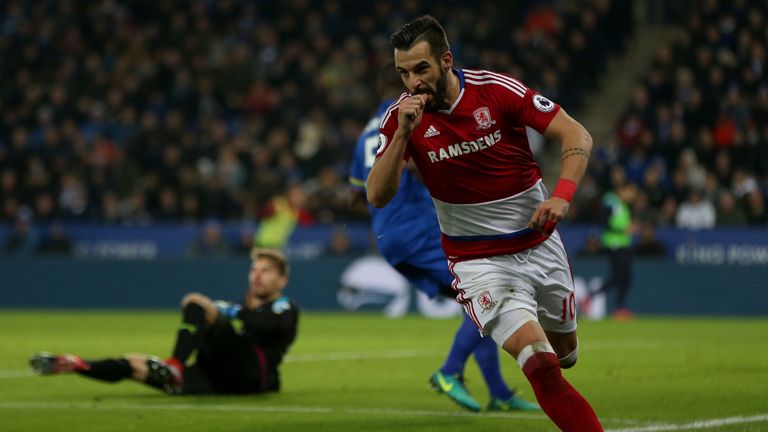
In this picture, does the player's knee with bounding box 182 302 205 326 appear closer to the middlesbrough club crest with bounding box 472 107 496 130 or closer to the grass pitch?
the grass pitch

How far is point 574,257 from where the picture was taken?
21234 mm

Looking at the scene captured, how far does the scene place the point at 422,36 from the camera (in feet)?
19.7

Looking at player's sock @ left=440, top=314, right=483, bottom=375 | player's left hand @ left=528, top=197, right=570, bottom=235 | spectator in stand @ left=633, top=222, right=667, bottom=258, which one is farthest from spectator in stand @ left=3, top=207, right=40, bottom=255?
player's left hand @ left=528, top=197, right=570, bottom=235

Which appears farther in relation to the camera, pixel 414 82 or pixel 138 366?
pixel 138 366

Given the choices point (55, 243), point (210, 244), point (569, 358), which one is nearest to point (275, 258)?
point (569, 358)

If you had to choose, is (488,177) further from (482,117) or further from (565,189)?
(565,189)

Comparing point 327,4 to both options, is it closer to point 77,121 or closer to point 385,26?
point 385,26

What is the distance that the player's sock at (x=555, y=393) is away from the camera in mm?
5605

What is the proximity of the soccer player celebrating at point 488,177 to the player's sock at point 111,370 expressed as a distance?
351cm

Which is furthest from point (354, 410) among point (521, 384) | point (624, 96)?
point (624, 96)

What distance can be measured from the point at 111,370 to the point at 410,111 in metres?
4.23

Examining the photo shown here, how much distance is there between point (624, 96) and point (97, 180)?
10528mm

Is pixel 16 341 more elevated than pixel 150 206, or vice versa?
pixel 150 206

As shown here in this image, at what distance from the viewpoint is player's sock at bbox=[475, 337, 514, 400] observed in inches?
338
